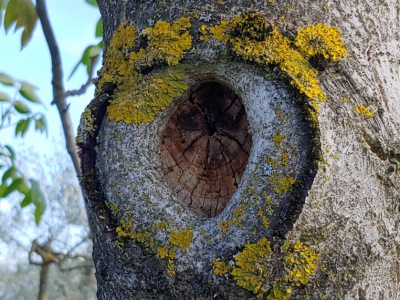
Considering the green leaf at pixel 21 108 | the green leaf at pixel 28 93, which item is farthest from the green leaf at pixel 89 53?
the green leaf at pixel 21 108

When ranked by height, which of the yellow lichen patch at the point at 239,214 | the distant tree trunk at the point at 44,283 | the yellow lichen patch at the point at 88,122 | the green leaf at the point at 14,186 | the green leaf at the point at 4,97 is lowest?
the distant tree trunk at the point at 44,283

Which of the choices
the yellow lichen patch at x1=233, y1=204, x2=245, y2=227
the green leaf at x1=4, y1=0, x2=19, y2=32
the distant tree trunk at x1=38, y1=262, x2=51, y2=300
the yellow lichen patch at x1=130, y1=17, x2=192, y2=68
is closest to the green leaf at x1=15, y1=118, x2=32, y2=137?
the green leaf at x1=4, y1=0, x2=19, y2=32

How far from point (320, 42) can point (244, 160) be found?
0.97 ft

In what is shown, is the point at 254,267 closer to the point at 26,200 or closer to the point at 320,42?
the point at 320,42

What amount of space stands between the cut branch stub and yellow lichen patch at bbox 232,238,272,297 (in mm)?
194

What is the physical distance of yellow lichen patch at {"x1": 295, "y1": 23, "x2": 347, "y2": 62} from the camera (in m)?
0.94

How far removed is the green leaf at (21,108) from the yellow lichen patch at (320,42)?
4.89ft

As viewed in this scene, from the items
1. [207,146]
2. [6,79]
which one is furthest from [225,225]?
[6,79]

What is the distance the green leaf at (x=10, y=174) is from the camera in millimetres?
2016

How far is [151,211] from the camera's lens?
93 cm

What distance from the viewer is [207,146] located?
1094mm

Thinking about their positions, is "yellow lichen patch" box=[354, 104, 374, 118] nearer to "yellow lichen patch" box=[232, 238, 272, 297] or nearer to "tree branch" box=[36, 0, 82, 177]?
"yellow lichen patch" box=[232, 238, 272, 297]

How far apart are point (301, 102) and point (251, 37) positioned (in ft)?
0.54

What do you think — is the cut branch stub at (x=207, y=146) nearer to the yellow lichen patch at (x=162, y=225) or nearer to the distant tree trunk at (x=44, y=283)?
the yellow lichen patch at (x=162, y=225)
